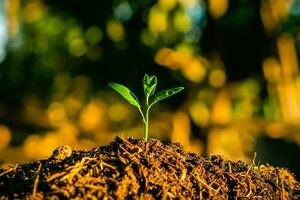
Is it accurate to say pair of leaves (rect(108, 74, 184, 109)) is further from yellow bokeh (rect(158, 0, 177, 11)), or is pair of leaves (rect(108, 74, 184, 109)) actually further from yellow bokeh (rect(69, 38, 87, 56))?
yellow bokeh (rect(69, 38, 87, 56))

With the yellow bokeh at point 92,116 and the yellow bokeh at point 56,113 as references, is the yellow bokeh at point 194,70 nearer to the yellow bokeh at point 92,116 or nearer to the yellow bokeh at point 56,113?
the yellow bokeh at point 92,116

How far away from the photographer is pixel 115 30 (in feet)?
42.9

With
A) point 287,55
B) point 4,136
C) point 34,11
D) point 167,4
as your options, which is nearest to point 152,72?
point 167,4

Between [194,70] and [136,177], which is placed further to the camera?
[194,70]

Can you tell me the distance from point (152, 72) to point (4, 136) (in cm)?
373

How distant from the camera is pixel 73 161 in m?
2.34

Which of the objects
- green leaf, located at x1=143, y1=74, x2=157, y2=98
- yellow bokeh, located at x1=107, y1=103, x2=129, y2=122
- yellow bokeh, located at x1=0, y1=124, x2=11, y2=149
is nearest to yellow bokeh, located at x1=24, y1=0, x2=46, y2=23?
yellow bokeh, located at x1=0, y1=124, x2=11, y2=149

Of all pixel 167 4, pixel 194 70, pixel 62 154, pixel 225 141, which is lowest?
pixel 62 154

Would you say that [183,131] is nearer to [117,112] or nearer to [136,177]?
[117,112]

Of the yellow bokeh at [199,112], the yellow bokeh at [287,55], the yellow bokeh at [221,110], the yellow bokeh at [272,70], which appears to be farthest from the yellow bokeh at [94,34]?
the yellow bokeh at [287,55]

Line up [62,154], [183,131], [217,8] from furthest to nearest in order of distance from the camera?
1. [217,8]
2. [183,131]
3. [62,154]

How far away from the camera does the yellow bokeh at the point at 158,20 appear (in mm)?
12016

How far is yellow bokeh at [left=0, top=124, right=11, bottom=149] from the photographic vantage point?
12.6m

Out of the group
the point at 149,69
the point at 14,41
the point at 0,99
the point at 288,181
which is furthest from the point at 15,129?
the point at 288,181
